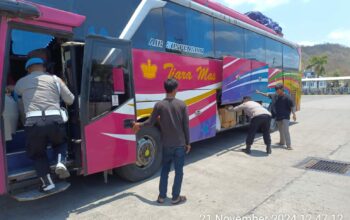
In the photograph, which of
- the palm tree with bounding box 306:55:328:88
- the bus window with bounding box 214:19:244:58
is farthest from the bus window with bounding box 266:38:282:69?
the palm tree with bounding box 306:55:328:88

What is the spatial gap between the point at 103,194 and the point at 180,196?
51.2 inches

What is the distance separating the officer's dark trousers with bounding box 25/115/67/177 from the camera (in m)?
4.14

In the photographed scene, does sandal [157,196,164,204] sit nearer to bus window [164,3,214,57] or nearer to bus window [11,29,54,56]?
bus window [164,3,214,57]

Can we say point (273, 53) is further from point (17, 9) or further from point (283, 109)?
point (17, 9)

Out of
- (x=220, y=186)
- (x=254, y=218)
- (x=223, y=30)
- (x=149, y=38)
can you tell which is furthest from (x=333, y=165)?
(x=149, y=38)

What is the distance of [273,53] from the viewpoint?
40.3 ft

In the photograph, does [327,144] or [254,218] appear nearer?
[254,218]

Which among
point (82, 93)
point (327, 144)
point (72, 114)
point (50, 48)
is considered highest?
point (50, 48)

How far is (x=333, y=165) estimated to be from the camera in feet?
23.4

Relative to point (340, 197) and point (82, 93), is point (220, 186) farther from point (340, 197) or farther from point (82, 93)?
point (82, 93)

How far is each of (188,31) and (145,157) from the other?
2970mm

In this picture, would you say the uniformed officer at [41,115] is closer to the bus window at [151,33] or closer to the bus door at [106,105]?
the bus door at [106,105]

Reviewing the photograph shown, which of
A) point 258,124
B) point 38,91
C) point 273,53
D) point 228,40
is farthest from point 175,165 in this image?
point 273,53

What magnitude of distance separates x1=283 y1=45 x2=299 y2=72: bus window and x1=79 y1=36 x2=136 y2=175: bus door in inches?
389
